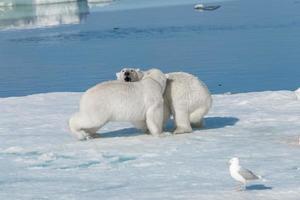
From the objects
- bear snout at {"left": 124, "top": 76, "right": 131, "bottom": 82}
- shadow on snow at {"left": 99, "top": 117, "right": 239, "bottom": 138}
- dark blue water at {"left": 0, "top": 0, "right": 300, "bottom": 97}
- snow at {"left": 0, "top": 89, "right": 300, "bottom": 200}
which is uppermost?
bear snout at {"left": 124, "top": 76, "right": 131, "bottom": 82}

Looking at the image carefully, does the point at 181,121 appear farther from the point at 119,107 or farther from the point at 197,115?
the point at 119,107

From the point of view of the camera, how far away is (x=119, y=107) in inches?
Answer: 244

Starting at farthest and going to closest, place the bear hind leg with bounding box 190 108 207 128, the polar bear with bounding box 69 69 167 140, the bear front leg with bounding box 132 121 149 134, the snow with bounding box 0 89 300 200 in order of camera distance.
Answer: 1. the bear hind leg with bounding box 190 108 207 128
2. the bear front leg with bounding box 132 121 149 134
3. the polar bear with bounding box 69 69 167 140
4. the snow with bounding box 0 89 300 200

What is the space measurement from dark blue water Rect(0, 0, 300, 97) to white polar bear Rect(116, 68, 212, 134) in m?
5.84

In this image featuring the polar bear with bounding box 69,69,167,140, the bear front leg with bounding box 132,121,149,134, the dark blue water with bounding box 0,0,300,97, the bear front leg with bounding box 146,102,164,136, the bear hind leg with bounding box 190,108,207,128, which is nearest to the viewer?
the polar bear with bounding box 69,69,167,140

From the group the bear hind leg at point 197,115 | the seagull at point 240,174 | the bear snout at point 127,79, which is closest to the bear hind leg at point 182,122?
the bear hind leg at point 197,115

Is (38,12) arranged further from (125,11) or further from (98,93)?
(98,93)

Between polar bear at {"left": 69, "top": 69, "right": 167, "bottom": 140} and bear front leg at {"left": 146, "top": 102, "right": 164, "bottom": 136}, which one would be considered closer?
polar bear at {"left": 69, "top": 69, "right": 167, "bottom": 140}

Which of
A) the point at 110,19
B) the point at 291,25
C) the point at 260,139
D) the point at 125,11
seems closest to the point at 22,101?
the point at 260,139

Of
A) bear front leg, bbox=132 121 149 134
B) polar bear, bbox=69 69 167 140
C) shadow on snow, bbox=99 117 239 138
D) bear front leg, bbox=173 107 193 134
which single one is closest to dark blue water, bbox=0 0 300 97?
shadow on snow, bbox=99 117 239 138

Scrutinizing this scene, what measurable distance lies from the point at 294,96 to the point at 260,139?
2.04 m

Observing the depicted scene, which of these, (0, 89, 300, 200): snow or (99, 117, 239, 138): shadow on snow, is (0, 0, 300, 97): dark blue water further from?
(0, 89, 300, 200): snow

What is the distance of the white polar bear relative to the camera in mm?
6578

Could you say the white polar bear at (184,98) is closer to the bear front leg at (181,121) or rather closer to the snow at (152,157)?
the bear front leg at (181,121)
